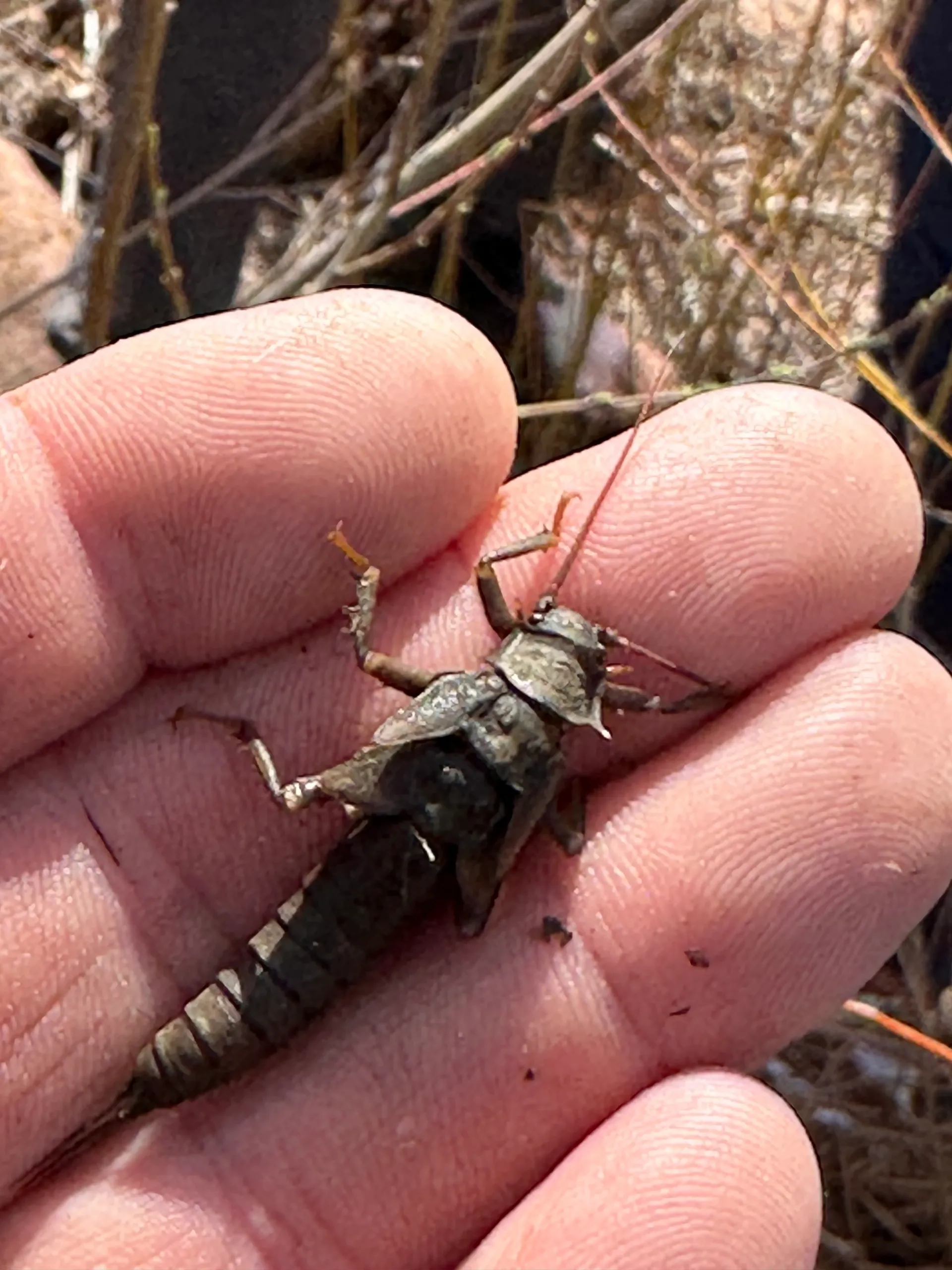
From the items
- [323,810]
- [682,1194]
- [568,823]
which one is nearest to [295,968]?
[323,810]

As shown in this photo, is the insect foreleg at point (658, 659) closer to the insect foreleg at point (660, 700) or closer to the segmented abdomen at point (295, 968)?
the insect foreleg at point (660, 700)

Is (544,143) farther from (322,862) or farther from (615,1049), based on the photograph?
(615,1049)

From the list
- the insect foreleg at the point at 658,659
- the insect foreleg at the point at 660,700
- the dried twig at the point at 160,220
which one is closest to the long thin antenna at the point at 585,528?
the insect foreleg at the point at 658,659

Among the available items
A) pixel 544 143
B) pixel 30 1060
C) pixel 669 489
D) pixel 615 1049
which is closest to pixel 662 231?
pixel 544 143

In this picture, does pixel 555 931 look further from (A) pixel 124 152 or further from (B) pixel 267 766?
(A) pixel 124 152

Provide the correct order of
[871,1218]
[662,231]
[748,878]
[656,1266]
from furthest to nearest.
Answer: [662,231]
[871,1218]
[748,878]
[656,1266]
